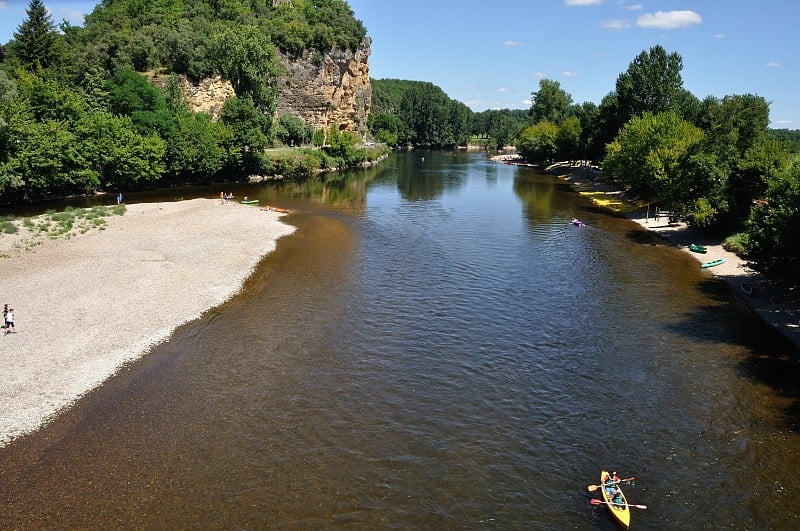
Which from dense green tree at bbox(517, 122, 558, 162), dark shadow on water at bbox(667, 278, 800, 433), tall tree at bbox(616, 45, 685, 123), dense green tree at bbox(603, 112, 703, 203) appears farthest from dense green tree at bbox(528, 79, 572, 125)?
dark shadow on water at bbox(667, 278, 800, 433)

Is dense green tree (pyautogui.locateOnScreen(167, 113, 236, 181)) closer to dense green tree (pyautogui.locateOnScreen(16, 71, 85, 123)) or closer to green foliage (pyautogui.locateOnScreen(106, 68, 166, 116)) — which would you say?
green foliage (pyautogui.locateOnScreen(106, 68, 166, 116))

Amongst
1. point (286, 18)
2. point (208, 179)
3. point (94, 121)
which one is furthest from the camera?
point (286, 18)

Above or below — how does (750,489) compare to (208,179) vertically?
Answer: below

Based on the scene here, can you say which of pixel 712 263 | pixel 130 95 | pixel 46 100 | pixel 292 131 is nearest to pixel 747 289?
pixel 712 263

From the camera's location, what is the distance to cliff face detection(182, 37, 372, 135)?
102688 millimetres

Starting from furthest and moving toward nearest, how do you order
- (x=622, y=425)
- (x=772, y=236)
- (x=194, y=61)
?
(x=194, y=61) → (x=772, y=236) → (x=622, y=425)

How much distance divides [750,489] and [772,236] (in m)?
19.2

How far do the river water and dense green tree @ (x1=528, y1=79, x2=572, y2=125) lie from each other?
126 meters

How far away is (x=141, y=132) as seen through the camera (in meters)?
67.1

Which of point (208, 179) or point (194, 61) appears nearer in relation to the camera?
point (208, 179)

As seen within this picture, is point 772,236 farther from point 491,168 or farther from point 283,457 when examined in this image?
point 491,168

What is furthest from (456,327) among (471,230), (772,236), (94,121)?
(94,121)

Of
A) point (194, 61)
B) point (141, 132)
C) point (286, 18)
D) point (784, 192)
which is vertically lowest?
point (784, 192)

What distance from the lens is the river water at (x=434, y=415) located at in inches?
614
